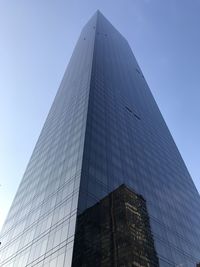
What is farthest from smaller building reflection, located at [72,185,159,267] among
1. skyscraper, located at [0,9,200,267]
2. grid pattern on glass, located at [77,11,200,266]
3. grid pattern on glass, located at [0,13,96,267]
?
grid pattern on glass, located at [77,11,200,266]

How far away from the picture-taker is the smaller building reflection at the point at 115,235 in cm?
3509

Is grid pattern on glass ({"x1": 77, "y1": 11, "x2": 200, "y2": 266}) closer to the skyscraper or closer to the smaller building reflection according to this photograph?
the skyscraper

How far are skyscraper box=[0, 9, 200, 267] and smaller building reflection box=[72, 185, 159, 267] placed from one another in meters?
1.17

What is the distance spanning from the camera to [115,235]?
38594 millimetres

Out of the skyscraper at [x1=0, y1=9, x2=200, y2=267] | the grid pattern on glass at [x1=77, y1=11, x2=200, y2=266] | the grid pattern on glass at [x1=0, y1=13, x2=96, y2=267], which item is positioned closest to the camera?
the grid pattern on glass at [x1=0, y1=13, x2=96, y2=267]

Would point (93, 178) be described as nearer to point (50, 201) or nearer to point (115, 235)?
point (50, 201)

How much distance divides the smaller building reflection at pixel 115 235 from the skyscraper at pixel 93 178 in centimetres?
117

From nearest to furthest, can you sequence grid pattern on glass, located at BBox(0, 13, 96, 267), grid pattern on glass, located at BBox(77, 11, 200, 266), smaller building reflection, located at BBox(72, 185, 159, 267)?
1. smaller building reflection, located at BBox(72, 185, 159, 267)
2. grid pattern on glass, located at BBox(0, 13, 96, 267)
3. grid pattern on glass, located at BBox(77, 11, 200, 266)

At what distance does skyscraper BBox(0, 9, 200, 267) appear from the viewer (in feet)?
140

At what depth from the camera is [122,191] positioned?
1780 inches

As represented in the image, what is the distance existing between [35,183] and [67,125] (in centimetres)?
1468

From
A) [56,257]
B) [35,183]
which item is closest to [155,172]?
[35,183]

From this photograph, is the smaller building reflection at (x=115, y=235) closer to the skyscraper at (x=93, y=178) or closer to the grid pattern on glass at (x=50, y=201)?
the skyscraper at (x=93, y=178)

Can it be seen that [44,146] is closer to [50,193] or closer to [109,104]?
[109,104]
